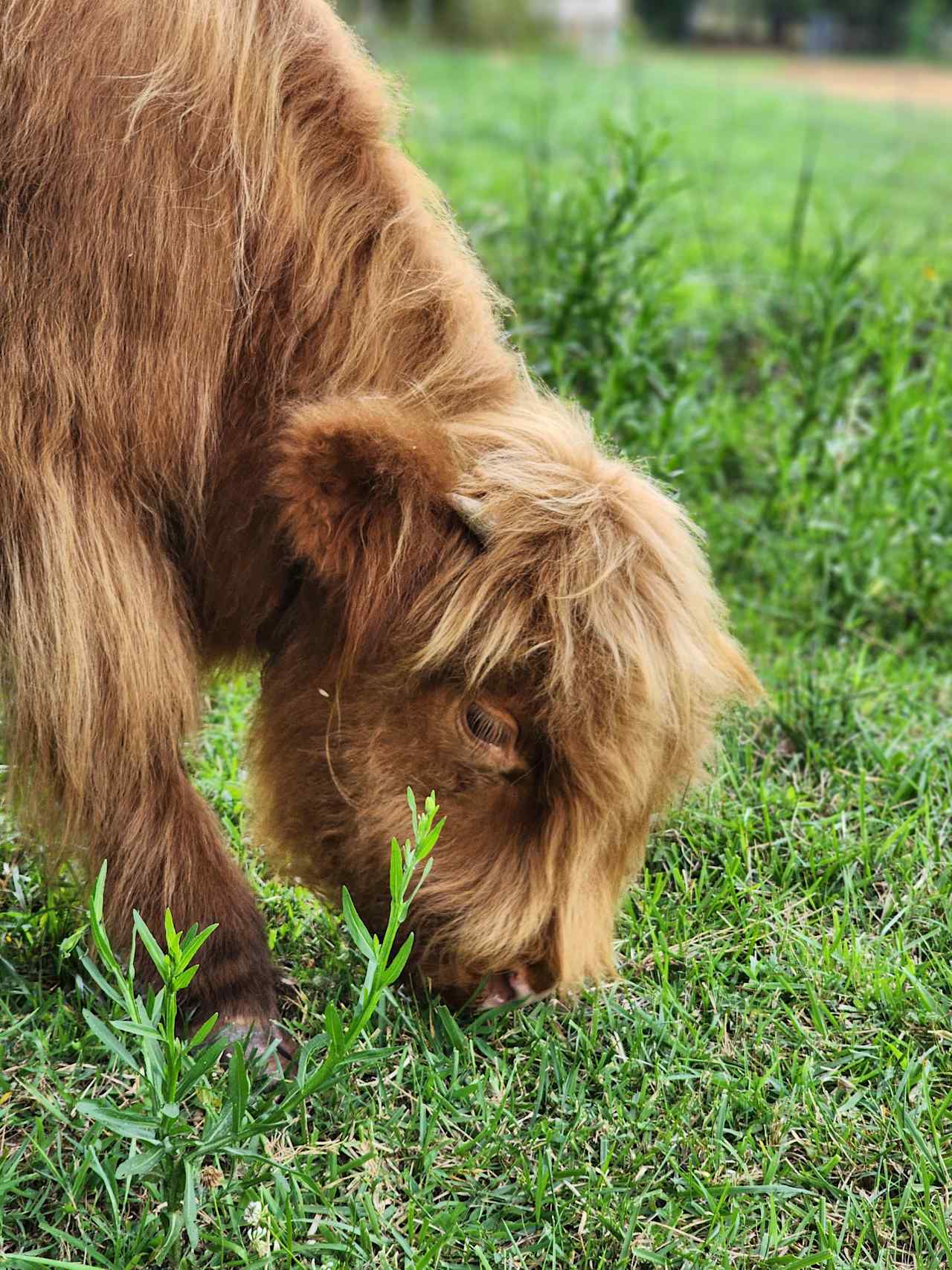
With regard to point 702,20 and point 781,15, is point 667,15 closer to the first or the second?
point 702,20

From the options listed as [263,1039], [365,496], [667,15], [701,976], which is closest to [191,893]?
[263,1039]

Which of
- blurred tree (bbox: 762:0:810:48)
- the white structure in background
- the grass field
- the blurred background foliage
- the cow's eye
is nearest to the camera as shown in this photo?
the grass field

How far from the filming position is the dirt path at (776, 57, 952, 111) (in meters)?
19.0

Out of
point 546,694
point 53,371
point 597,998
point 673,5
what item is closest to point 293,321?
point 53,371

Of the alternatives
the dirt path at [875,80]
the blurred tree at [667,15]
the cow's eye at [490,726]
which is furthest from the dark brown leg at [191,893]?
the blurred tree at [667,15]

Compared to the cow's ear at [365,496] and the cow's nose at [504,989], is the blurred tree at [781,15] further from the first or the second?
the cow's nose at [504,989]

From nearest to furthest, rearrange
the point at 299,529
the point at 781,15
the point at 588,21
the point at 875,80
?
the point at 299,529
the point at 875,80
the point at 588,21
the point at 781,15

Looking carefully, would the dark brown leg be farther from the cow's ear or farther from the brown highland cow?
the cow's ear

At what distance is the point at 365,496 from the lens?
2414mm

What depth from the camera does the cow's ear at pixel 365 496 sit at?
92.4 inches

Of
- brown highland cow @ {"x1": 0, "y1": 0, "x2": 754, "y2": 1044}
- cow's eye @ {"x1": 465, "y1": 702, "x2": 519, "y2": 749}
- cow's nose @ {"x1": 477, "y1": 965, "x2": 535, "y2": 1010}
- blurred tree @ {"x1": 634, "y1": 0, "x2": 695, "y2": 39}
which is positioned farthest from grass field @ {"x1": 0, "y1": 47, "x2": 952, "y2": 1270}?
blurred tree @ {"x1": 634, "y1": 0, "x2": 695, "y2": 39}

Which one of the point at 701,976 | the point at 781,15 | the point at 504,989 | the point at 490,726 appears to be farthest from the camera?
the point at 781,15

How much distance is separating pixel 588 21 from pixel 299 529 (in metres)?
27.0

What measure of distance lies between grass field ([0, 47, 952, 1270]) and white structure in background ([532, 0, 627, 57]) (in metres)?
17.3
